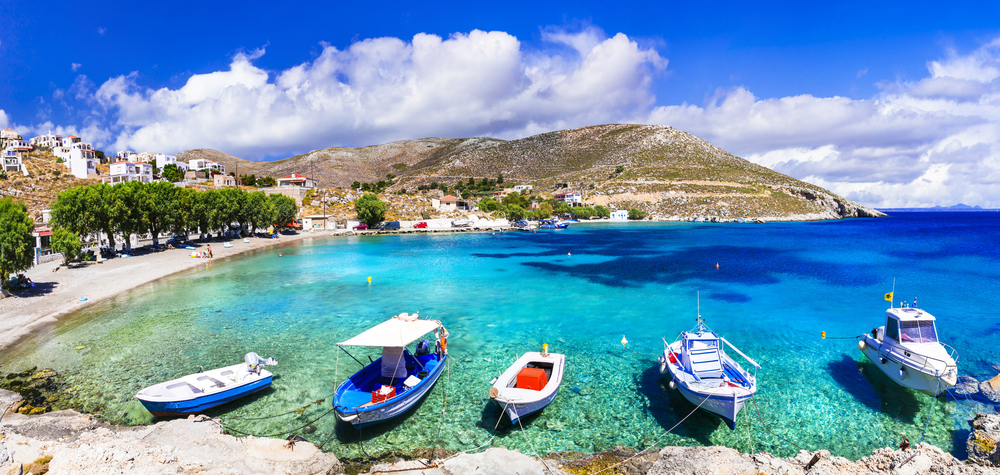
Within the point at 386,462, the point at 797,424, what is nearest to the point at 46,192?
the point at 386,462

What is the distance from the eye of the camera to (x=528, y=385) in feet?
44.6

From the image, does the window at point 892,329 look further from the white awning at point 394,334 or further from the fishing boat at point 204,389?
the fishing boat at point 204,389

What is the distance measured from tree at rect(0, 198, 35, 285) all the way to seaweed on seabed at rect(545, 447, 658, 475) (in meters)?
31.9

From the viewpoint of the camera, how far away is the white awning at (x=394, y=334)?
13.3 m

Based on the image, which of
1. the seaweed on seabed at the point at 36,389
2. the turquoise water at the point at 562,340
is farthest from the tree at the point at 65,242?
the seaweed on seabed at the point at 36,389

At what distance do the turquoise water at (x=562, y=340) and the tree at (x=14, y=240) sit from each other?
476 cm

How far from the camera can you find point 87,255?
38.5m

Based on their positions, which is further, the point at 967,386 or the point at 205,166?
the point at 205,166

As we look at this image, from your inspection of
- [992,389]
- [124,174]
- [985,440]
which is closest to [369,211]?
[124,174]

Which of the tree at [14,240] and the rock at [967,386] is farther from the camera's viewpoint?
the tree at [14,240]

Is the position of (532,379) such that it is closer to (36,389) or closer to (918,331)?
(918,331)

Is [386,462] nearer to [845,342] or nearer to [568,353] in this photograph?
[568,353]

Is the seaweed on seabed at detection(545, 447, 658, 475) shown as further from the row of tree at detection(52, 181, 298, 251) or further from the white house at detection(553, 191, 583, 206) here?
the white house at detection(553, 191, 583, 206)

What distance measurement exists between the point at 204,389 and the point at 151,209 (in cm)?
4460
